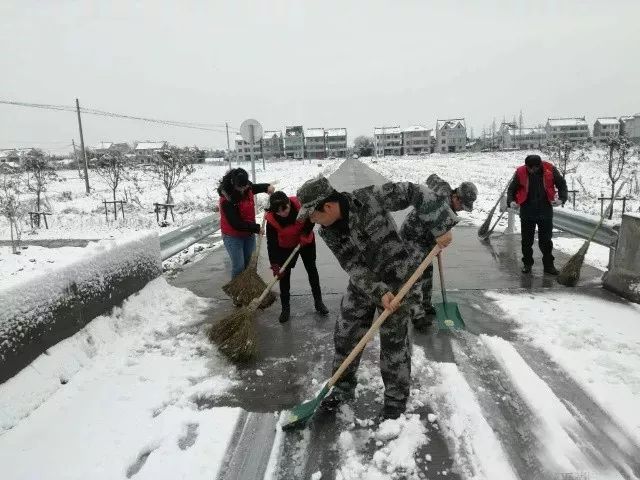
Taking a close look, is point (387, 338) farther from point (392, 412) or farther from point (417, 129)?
point (417, 129)

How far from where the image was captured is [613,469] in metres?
2.39

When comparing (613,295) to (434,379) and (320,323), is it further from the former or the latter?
(320,323)

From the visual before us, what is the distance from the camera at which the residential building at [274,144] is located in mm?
107750

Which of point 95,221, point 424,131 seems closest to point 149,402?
point 95,221

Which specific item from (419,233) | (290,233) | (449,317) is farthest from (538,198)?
(290,233)

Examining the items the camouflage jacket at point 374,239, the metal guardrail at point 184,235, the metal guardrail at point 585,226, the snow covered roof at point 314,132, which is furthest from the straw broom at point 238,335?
the snow covered roof at point 314,132

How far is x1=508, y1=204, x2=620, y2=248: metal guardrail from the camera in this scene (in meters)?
5.46

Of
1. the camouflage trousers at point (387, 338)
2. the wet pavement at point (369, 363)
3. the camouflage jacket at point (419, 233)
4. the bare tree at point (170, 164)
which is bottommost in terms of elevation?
the wet pavement at point (369, 363)

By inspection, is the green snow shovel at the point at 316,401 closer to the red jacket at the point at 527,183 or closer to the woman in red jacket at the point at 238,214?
the woman in red jacket at the point at 238,214

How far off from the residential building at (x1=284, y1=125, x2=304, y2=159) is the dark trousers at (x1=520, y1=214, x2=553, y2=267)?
101 metres

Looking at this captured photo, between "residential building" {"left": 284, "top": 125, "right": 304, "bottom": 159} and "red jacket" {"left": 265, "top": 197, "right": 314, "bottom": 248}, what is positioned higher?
"residential building" {"left": 284, "top": 125, "right": 304, "bottom": 159}

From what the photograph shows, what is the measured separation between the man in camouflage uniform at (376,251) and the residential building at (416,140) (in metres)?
107

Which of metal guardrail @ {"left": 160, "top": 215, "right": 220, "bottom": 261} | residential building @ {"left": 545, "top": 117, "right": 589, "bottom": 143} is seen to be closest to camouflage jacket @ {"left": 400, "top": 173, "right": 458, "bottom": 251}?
metal guardrail @ {"left": 160, "top": 215, "right": 220, "bottom": 261}

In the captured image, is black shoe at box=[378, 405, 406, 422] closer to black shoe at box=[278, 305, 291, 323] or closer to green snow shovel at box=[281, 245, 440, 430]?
green snow shovel at box=[281, 245, 440, 430]
